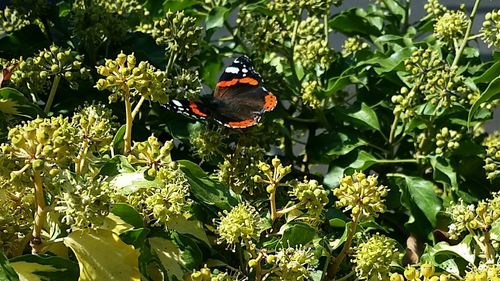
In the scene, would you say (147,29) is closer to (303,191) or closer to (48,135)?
(303,191)

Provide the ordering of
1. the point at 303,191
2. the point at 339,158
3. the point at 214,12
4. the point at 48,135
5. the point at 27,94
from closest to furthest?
the point at 48,135, the point at 303,191, the point at 27,94, the point at 339,158, the point at 214,12

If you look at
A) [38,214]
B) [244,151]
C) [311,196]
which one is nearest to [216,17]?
[244,151]

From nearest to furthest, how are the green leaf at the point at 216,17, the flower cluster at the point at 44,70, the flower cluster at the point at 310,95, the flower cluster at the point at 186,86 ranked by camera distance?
1. the flower cluster at the point at 44,70
2. the flower cluster at the point at 186,86
3. the flower cluster at the point at 310,95
4. the green leaf at the point at 216,17

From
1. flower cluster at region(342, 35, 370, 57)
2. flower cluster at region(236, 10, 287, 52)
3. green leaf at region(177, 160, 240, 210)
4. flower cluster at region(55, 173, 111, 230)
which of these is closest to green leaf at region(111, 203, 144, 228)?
flower cluster at region(55, 173, 111, 230)

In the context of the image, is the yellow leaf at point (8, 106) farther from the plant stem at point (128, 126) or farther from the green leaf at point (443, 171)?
the green leaf at point (443, 171)

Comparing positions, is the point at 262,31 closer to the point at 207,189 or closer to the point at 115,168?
the point at 207,189

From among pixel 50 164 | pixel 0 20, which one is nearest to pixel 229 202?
pixel 50 164

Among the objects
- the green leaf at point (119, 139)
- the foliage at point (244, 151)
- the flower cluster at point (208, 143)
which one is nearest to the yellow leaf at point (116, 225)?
the foliage at point (244, 151)
